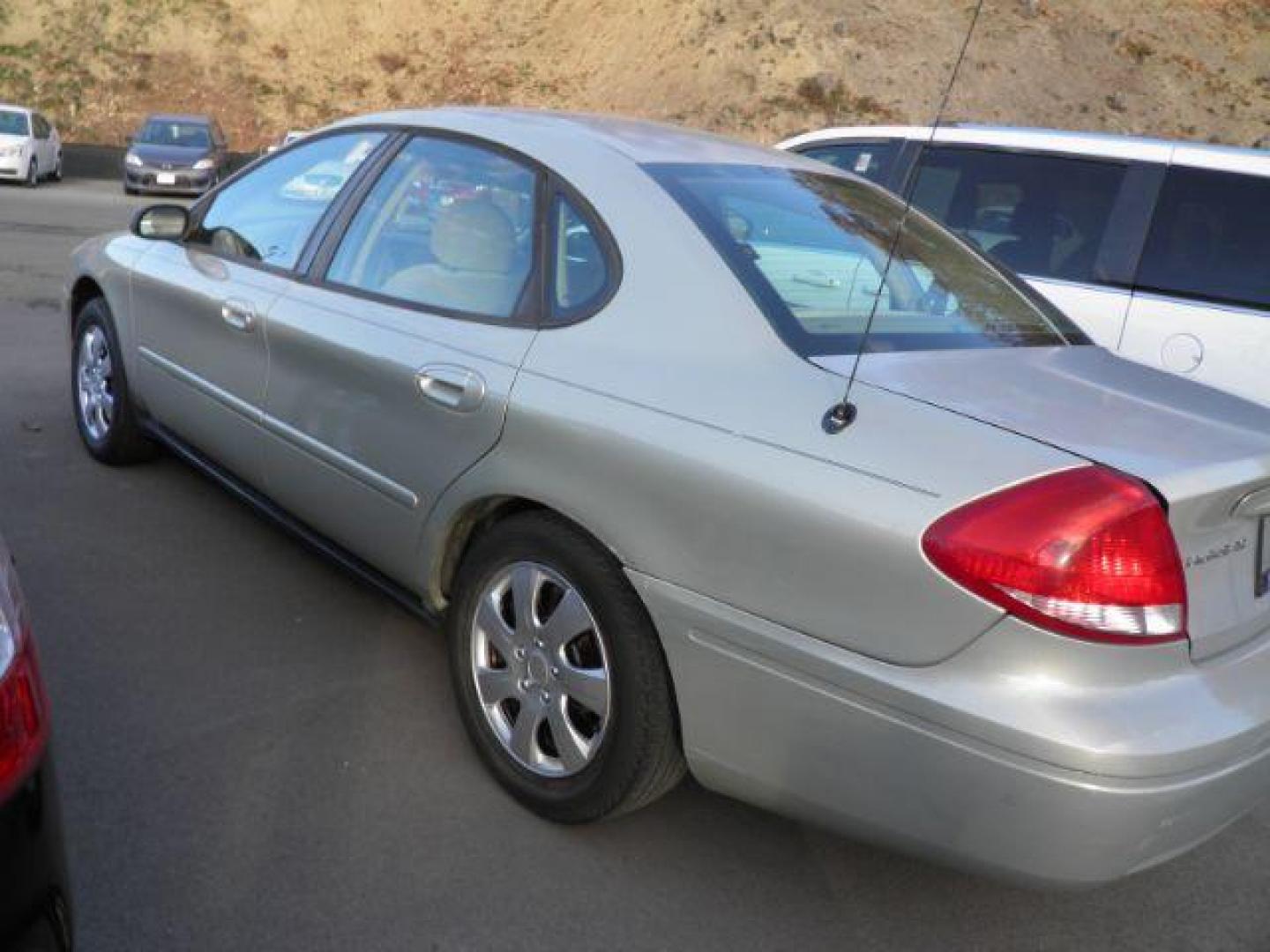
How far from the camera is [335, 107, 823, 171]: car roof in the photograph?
3395 mm

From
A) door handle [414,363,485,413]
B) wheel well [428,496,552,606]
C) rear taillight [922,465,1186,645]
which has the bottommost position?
wheel well [428,496,552,606]

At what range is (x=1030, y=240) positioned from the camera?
602 centimetres

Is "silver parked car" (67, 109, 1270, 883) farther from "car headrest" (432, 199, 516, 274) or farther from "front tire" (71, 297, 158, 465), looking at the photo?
"front tire" (71, 297, 158, 465)

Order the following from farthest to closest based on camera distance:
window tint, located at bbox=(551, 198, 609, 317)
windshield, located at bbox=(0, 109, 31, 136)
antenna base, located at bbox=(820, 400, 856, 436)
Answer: windshield, located at bbox=(0, 109, 31, 136) < window tint, located at bbox=(551, 198, 609, 317) < antenna base, located at bbox=(820, 400, 856, 436)

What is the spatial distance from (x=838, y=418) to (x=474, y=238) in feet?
4.67

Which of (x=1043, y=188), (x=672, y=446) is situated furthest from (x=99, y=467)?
(x=1043, y=188)

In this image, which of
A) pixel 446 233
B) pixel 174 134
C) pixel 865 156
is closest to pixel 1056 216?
pixel 865 156

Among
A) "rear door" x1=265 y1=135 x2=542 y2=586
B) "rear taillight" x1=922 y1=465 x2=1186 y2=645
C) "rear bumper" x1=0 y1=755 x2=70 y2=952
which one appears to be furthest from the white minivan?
"rear bumper" x1=0 y1=755 x2=70 y2=952

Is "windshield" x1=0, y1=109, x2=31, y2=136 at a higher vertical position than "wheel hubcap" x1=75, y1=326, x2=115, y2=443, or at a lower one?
lower

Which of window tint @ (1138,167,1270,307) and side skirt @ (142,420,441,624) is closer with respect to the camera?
side skirt @ (142,420,441,624)

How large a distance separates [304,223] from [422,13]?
1394 inches

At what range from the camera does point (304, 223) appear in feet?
13.5

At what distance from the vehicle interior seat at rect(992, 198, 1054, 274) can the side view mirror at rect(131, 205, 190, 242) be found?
372 cm

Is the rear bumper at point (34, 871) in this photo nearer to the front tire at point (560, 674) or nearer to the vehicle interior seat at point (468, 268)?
the front tire at point (560, 674)
